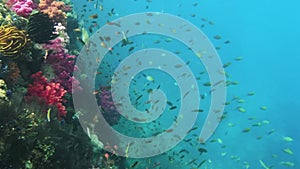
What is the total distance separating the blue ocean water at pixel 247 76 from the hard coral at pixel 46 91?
3.24 m

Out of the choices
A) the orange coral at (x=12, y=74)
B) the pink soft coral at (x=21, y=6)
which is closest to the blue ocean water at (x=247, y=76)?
the pink soft coral at (x=21, y=6)

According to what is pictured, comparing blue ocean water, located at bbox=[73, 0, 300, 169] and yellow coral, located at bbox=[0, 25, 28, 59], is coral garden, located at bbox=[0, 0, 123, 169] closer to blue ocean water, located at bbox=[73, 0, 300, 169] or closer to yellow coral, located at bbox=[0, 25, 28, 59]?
yellow coral, located at bbox=[0, 25, 28, 59]

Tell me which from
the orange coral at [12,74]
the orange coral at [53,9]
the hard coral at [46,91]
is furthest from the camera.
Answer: the orange coral at [53,9]

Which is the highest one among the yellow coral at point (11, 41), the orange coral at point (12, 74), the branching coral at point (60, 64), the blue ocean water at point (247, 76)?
the yellow coral at point (11, 41)

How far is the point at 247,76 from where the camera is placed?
59.1m

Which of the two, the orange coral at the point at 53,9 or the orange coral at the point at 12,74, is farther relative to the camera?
the orange coral at the point at 53,9

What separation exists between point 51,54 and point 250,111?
27573 mm

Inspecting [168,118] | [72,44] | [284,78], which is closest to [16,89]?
[72,44]

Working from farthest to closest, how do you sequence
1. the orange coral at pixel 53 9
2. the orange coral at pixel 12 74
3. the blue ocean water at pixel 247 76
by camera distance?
the blue ocean water at pixel 247 76 < the orange coral at pixel 53 9 < the orange coral at pixel 12 74

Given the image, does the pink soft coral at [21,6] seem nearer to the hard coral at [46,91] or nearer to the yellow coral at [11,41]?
the hard coral at [46,91]

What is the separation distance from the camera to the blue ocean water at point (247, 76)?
17.9 m

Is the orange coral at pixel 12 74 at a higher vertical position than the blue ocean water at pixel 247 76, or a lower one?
higher

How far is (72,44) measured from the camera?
11406mm

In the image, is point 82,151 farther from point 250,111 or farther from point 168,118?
point 250,111
